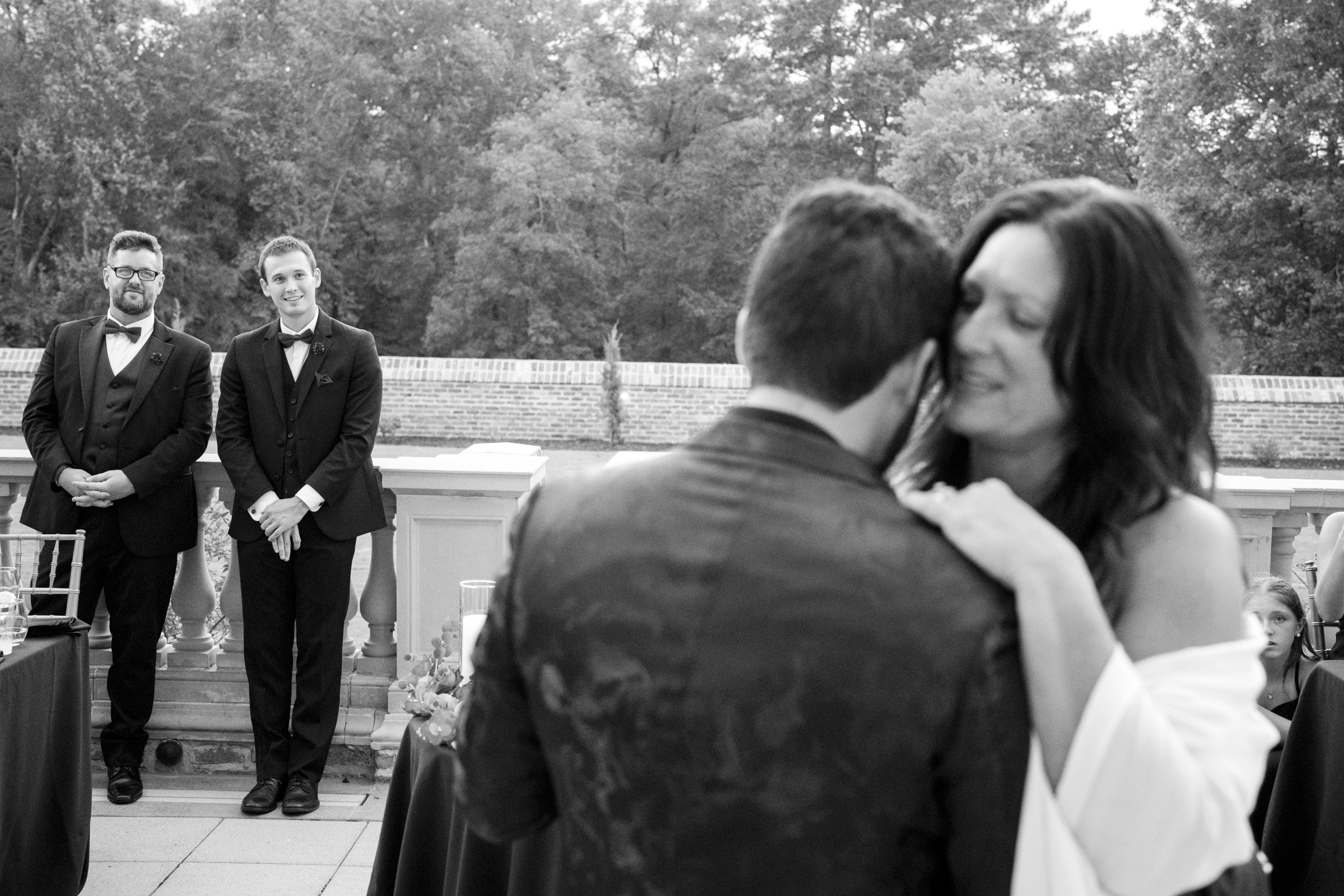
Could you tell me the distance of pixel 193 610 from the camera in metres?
4.90

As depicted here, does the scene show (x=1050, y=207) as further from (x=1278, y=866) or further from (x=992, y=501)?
(x=1278, y=866)

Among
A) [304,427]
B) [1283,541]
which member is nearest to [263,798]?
[304,427]

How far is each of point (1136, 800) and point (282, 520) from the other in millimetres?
3485

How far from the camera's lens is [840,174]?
113 ft

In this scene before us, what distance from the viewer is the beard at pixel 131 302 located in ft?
14.8

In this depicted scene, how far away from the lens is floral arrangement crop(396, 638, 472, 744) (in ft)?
8.41

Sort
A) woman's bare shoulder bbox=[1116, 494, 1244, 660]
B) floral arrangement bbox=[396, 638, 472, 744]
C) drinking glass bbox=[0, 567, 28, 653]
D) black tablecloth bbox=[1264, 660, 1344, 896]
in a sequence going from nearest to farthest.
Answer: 1. woman's bare shoulder bbox=[1116, 494, 1244, 660]
2. floral arrangement bbox=[396, 638, 472, 744]
3. black tablecloth bbox=[1264, 660, 1344, 896]
4. drinking glass bbox=[0, 567, 28, 653]

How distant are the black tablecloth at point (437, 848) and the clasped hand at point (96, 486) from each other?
1.99 metres

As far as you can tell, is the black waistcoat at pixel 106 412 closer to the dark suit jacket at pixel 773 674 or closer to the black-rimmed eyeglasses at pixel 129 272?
the black-rimmed eyeglasses at pixel 129 272

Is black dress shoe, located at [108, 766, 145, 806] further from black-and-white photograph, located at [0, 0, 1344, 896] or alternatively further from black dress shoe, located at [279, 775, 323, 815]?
black dress shoe, located at [279, 775, 323, 815]

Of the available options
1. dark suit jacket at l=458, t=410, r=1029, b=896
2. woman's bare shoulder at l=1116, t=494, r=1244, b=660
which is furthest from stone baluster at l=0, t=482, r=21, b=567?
woman's bare shoulder at l=1116, t=494, r=1244, b=660

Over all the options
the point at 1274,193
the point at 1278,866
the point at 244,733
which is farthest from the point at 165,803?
the point at 1274,193

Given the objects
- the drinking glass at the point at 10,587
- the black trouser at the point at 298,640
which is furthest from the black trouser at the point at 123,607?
the drinking glass at the point at 10,587

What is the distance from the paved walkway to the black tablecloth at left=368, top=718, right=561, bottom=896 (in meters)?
1.17
